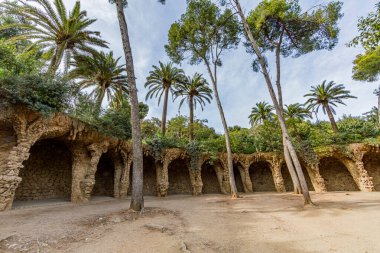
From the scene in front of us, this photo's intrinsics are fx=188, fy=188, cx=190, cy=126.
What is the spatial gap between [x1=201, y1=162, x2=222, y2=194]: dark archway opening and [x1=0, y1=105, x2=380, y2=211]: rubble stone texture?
3.9 inches

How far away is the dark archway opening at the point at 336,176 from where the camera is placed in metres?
17.7

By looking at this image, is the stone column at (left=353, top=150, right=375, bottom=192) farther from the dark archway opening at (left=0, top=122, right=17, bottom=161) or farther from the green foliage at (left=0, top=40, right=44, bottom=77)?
the dark archway opening at (left=0, top=122, right=17, bottom=161)

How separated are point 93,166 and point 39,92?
499 centimetres

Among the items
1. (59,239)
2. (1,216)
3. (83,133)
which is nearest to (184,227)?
(59,239)

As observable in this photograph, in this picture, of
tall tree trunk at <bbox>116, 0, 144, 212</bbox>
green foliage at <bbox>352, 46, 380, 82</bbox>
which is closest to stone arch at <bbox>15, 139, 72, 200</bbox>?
tall tree trunk at <bbox>116, 0, 144, 212</bbox>

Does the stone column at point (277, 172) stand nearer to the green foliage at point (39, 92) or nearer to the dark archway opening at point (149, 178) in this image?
the dark archway opening at point (149, 178)

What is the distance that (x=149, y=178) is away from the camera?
17234 millimetres

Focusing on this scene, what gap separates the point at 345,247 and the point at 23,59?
1397 centimetres

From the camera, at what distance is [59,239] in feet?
13.5

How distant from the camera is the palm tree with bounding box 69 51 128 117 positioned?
1605 cm

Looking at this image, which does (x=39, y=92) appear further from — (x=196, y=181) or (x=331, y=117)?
(x=331, y=117)

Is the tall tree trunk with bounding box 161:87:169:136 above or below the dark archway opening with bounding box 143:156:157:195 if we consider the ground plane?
above

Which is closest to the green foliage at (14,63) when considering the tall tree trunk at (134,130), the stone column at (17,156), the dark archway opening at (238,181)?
the stone column at (17,156)

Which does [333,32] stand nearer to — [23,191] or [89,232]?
[89,232]
